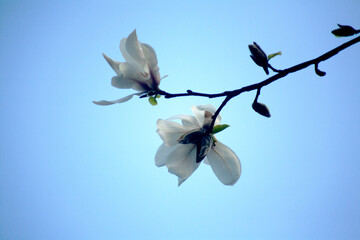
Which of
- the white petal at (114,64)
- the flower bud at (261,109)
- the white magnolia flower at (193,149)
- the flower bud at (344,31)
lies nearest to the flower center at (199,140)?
the white magnolia flower at (193,149)

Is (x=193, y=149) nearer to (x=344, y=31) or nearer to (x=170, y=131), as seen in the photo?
(x=170, y=131)

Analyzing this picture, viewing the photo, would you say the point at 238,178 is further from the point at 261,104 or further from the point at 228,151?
the point at 261,104

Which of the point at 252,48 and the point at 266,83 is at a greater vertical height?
the point at 252,48

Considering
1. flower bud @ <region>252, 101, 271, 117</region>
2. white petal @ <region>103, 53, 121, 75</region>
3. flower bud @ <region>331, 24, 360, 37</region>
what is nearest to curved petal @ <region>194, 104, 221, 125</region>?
flower bud @ <region>252, 101, 271, 117</region>

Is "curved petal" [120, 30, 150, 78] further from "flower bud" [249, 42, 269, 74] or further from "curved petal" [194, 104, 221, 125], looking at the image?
"flower bud" [249, 42, 269, 74]

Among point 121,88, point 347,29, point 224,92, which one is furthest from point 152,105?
point 347,29

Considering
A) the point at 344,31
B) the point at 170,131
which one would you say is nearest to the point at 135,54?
the point at 170,131

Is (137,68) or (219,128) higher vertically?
(137,68)
